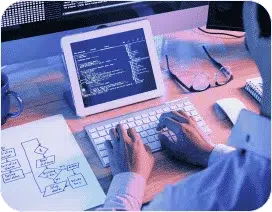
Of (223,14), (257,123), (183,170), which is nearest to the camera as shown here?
(257,123)

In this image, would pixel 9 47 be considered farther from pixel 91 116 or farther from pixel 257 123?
pixel 257 123

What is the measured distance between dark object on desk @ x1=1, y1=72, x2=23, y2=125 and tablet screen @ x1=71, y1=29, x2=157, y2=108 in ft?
0.37

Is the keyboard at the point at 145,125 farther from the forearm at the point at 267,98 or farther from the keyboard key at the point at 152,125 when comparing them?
the forearm at the point at 267,98

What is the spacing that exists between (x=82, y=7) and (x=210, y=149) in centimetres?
33

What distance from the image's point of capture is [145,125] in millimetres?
903

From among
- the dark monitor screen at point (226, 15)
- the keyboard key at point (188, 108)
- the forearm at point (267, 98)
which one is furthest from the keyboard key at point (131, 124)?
the dark monitor screen at point (226, 15)

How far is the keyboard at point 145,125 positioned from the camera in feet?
2.84

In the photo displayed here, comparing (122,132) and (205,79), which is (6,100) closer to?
(122,132)

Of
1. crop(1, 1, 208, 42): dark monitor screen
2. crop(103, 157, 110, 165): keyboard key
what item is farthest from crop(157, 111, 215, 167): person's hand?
crop(1, 1, 208, 42): dark monitor screen

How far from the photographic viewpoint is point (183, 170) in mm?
830

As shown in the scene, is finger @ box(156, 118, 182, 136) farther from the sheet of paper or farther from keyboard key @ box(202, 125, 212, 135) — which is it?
the sheet of paper

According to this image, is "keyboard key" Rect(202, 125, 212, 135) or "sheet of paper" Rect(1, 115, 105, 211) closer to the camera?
"sheet of paper" Rect(1, 115, 105, 211)

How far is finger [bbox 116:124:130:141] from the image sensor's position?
864 mm

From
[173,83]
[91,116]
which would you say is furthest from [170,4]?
[91,116]
